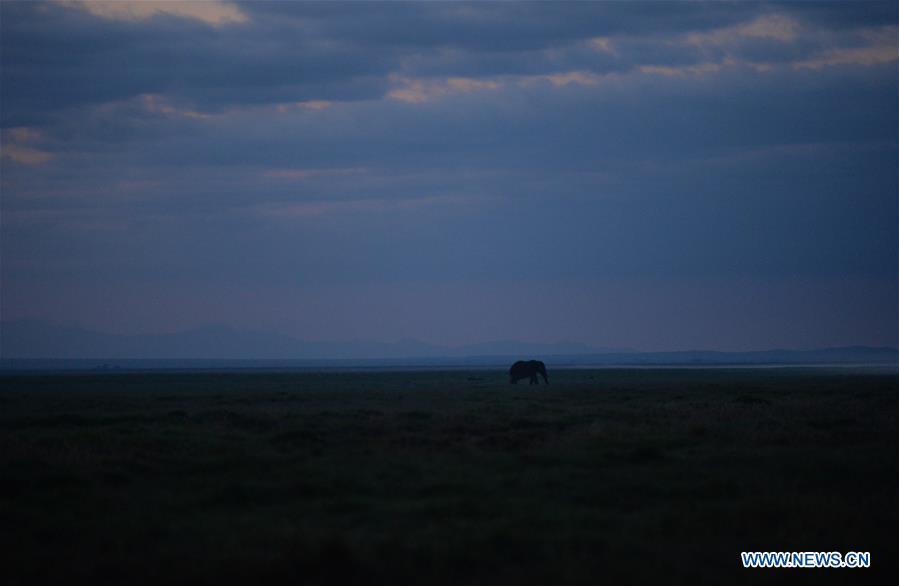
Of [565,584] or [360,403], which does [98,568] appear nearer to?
[565,584]

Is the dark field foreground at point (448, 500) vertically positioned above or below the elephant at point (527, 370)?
below

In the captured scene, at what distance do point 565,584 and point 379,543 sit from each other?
306cm

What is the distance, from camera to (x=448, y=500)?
16.0m

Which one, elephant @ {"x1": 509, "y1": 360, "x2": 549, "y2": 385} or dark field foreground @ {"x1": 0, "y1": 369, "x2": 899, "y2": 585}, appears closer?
dark field foreground @ {"x1": 0, "y1": 369, "x2": 899, "y2": 585}

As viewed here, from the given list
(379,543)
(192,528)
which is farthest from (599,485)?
(192,528)

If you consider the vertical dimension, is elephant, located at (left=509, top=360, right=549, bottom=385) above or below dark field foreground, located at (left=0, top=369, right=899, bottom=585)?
above

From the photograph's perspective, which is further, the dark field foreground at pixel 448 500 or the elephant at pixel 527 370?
the elephant at pixel 527 370

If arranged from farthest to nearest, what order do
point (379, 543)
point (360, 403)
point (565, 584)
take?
point (360, 403)
point (379, 543)
point (565, 584)

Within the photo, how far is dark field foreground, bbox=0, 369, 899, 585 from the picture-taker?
12227 millimetres

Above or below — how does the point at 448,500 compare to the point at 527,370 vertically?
below

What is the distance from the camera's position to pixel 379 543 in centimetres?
1312

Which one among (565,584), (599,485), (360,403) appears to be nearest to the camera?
(565,584)

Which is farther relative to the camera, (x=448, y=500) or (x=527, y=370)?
(x=527, y=370)

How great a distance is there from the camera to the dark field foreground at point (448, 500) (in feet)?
40.1
